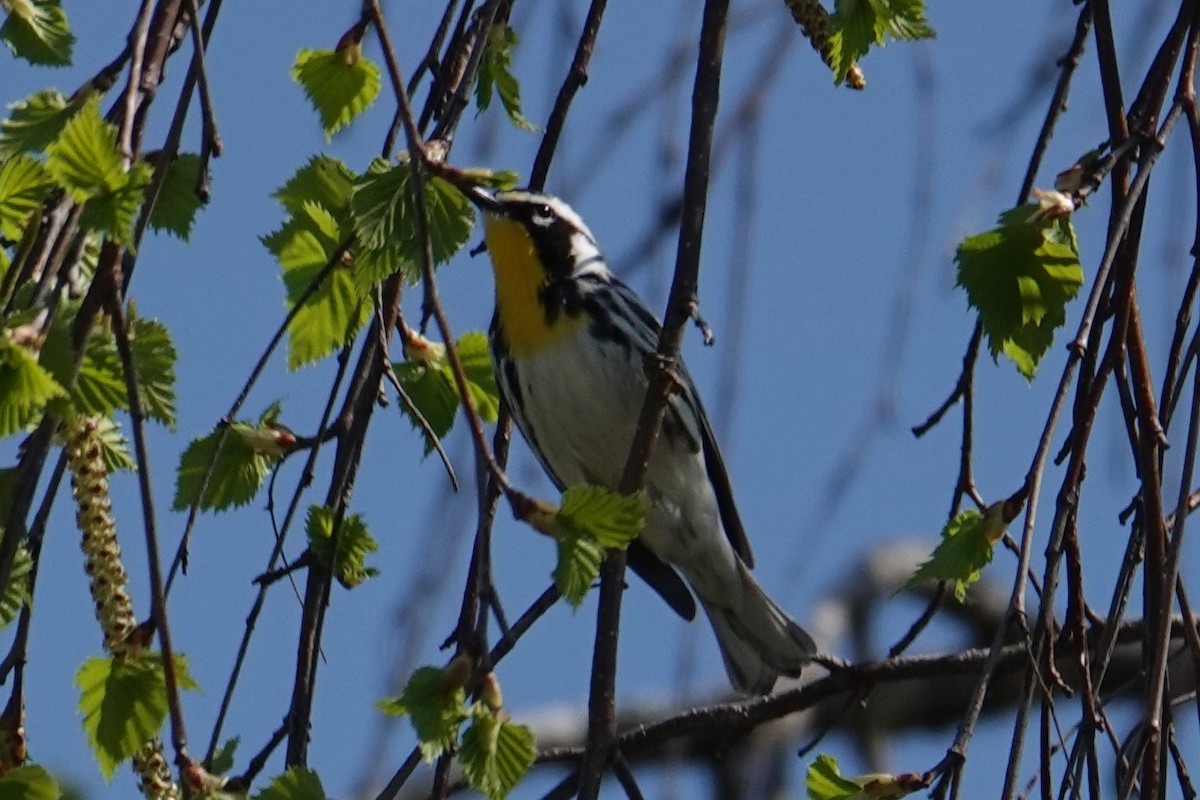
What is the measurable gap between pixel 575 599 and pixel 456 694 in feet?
0.47

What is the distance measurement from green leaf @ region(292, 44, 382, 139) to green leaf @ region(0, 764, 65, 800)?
967 millimetres

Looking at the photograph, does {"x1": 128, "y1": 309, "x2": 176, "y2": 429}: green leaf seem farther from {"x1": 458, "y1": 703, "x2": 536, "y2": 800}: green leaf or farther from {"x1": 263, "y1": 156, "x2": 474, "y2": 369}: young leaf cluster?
{"x1": 458, "y1": 703, "x2": 536, "y2": 800}: green leaf

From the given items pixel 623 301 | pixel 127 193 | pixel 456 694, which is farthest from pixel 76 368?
pixel 623 301

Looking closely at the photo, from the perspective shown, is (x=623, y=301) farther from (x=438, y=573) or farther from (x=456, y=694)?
(x=456, y=694)

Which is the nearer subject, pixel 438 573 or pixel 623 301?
pixel 438 573

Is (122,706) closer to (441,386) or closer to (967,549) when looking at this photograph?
(441,386)

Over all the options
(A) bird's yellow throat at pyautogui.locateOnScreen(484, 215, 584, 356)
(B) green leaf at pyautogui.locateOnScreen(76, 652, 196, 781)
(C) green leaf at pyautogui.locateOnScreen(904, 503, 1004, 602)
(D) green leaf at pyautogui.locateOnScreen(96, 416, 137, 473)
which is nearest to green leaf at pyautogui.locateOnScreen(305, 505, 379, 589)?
(D) green leaf at pyautogui.locateOnScreen(96, 416, 137, 473)

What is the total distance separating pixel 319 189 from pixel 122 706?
0.72 m

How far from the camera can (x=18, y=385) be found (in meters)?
1.64

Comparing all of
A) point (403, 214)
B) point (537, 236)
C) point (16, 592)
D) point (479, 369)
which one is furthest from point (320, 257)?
point (537, 236)

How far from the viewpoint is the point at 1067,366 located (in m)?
1.92

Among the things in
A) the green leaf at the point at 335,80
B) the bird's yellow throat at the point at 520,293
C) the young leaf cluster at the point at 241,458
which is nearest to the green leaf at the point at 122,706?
the young leaf cluster at the point at 241,458

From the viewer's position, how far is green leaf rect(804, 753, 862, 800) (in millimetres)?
1927

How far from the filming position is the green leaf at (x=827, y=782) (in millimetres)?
1927
